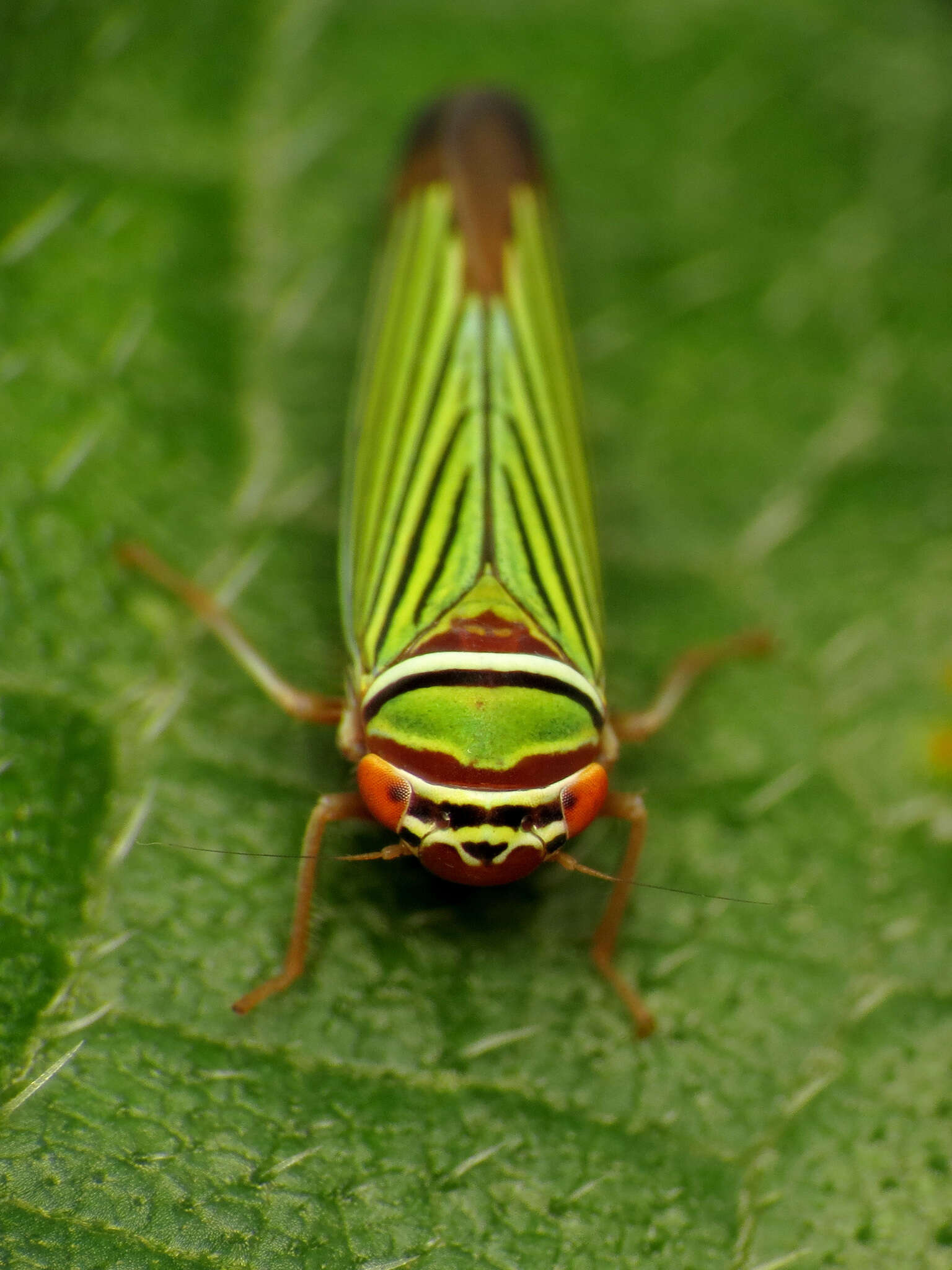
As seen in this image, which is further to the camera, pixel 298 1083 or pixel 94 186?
pixel 94 186

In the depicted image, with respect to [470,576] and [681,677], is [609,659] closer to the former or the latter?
[681,677]

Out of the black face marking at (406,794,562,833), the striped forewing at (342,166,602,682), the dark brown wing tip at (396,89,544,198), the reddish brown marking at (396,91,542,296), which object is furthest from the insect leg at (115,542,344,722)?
the dark brown wing tip at (396,89,544,198)

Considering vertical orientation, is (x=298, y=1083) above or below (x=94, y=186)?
below

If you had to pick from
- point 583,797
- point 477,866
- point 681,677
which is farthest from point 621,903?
point 681,677

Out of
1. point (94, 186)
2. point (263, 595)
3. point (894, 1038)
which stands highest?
point (94, 186)

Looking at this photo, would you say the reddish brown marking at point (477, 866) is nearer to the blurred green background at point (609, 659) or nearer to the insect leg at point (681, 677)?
the blurred green background at point (609, 659)

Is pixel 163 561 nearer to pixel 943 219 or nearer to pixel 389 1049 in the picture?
pixel 389 1049

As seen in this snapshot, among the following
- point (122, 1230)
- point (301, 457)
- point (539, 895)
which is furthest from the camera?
point (301, 457)

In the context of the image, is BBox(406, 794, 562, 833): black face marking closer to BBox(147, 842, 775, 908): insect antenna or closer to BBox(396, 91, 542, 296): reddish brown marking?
BBox(147, 842, 775, 908): insect antenna

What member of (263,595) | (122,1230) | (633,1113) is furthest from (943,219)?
(122,1230)
